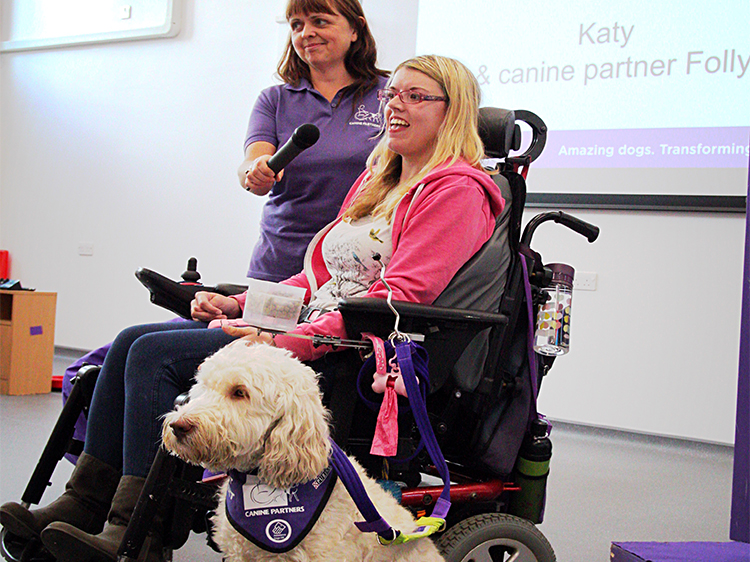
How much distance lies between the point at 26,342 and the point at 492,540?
11.5 feet

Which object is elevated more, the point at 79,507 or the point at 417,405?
the point at 417,405

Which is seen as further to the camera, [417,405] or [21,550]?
[21,550]

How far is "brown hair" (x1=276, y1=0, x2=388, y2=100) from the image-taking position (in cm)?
192

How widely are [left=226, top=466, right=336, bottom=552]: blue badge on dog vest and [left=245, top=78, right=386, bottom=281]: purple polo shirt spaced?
1.04 meters

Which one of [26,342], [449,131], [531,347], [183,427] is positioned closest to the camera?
[183,427]

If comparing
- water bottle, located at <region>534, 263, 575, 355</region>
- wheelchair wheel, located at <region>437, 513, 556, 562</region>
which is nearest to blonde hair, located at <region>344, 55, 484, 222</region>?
water bottle, located at <region>534, 263, 575, 355</region>

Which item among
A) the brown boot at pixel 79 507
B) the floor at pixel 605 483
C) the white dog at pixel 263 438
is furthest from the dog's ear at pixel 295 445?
the floor at pixel 605 483

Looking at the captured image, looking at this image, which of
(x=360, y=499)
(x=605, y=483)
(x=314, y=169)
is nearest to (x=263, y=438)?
(x=360, y=499)

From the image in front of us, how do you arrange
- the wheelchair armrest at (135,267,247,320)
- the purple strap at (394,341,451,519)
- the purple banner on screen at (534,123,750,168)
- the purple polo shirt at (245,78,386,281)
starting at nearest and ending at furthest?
the purple strap at (394,341,451,519) < the wheelchair armrest at (135,267,247,320) < the purple polo shirt at (245,78,386,281) < the purple banner on screen at (534,123,750,168)

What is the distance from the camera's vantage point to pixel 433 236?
4.41 feet

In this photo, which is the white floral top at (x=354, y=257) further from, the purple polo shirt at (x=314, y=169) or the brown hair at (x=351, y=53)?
the brown hair at (x=351, y=53)

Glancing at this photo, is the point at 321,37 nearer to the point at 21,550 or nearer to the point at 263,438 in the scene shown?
the point at 263,438

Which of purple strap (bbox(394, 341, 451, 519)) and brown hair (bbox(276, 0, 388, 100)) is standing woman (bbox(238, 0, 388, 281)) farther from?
purple strap (bbox(394, 341, 451, 519))

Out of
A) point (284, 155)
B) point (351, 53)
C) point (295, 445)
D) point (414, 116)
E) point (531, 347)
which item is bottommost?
point (295, 445)
